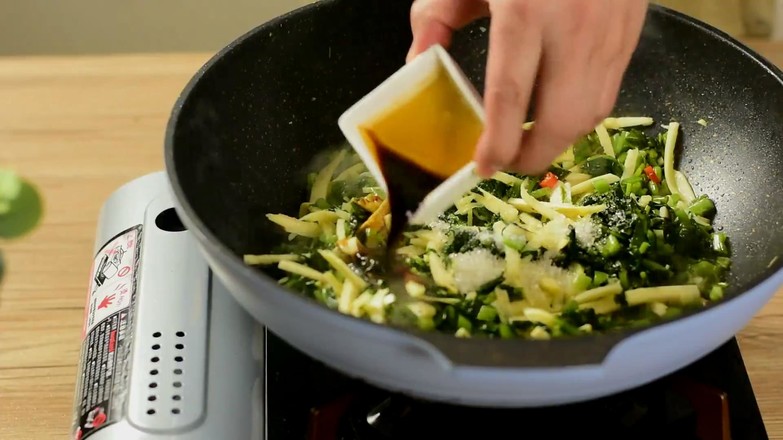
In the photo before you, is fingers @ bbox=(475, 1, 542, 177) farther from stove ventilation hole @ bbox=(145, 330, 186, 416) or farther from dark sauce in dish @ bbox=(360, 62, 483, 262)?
stove ventilation hole @ bbox=(145, 330, 186, 416)

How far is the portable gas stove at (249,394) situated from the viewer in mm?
723

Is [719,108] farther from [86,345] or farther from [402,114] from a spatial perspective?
[86,345]

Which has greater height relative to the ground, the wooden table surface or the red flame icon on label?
the red flame icon on label

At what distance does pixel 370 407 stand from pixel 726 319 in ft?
1.05

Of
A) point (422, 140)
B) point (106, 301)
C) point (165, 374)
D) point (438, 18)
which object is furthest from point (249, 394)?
point (438, 18)

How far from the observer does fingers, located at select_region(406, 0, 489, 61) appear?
0.88 metres

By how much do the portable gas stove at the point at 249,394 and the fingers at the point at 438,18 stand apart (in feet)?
1.11

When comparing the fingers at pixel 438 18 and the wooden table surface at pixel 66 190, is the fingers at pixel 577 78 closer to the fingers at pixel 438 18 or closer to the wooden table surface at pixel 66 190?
the fingers at pixel 438 18

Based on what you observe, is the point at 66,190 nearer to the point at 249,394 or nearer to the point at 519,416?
the point at 249,394

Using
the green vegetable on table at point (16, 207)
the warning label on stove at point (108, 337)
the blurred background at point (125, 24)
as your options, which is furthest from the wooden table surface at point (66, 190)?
the blurred background at point (125, 24)

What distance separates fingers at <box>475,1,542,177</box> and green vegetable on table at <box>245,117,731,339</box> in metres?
0.18

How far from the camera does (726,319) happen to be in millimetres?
590

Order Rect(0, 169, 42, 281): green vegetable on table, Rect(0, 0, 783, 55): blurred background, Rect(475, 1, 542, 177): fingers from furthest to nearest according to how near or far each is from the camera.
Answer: Rect(0, 0, 783, 55): blurred background < Rect(475, 1, 542, 177): fingers < Rect(0, 169, 42, 281): green vegetable on table

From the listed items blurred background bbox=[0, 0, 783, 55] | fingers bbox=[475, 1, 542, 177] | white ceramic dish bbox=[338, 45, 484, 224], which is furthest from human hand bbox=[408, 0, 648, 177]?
blurred background bbox=[0, 0, 783, 55]
